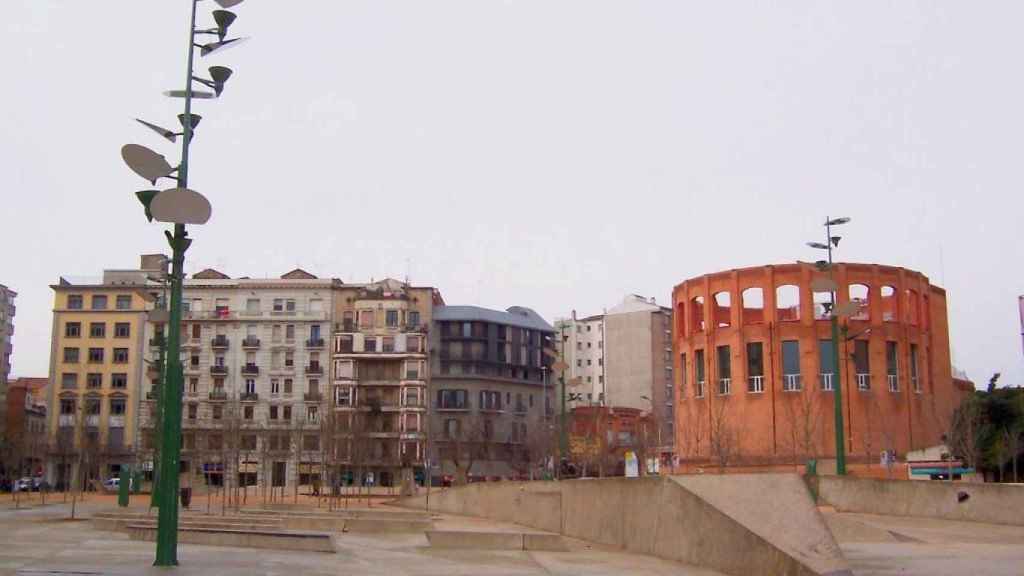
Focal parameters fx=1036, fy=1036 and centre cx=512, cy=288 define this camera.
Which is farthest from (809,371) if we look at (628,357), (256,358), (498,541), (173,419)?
(628,357)

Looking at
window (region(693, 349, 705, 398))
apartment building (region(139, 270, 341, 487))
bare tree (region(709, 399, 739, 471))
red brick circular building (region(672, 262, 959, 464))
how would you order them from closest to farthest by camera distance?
bare tree (region(709, 399, 739, 471)) → red brick circular building (region(672, 262, 959, 464)) → window (region(693, 349, 705, 398)) → apartment building (region(139, 270, 341, 487))

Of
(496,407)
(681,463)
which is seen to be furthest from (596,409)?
(681,463)

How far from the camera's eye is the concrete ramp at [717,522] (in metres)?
10.9

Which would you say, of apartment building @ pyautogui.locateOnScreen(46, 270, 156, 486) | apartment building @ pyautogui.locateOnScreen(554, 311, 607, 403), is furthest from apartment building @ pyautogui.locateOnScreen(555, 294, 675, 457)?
apartment building @ pyautogui.locateOnScreen(46, 270, 156, 486)

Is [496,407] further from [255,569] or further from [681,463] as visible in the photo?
[255,569]

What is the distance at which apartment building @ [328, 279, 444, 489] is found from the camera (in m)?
82.7

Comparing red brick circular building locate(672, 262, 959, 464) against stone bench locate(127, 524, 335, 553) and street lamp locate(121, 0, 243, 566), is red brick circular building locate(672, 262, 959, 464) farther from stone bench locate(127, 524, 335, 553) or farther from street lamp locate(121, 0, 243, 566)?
street lamp locate(121, 0, 243, 566)

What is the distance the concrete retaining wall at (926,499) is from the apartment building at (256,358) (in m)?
63.4

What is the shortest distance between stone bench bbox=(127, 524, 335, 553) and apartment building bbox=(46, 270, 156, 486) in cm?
7090

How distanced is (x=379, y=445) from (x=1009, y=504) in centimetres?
6757

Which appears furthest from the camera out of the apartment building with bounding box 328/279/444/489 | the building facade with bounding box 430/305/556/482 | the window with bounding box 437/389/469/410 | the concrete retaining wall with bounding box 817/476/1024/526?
the window with bounding box 437/389/469/410

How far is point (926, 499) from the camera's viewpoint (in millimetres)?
20703

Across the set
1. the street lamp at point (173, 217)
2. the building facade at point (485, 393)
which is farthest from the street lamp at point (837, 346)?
the building facade at point (485, 393)

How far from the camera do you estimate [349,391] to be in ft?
276
